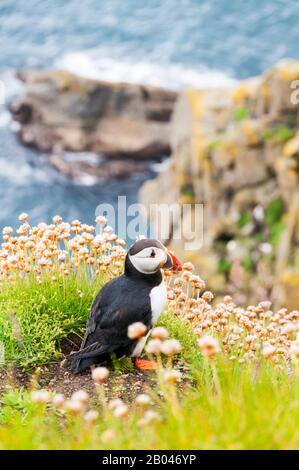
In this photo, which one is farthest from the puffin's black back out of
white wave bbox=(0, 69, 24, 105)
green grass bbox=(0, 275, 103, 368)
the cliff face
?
white wave bbox=(0, 69, 24, 105)

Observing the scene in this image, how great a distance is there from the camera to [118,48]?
39.5 meters

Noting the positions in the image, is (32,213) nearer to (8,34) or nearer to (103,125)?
(103,125)

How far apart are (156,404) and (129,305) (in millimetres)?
638

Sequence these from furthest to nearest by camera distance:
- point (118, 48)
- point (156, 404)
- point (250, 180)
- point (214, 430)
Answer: point (118, 48) → point (250, 180) → point (156, 404) → point (214, 430)

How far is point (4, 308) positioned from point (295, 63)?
1916 cm

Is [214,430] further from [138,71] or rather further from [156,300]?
[138,71]

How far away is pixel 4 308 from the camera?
5465 mm

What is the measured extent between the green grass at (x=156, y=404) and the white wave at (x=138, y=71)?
31.7 meters

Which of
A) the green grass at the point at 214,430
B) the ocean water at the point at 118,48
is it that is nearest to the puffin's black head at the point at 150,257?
the green grass at the point at 214,430

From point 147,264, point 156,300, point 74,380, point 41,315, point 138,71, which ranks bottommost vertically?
point 74,380

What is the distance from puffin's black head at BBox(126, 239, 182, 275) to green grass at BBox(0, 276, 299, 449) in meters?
0.67

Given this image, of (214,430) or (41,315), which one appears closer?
(214,430)

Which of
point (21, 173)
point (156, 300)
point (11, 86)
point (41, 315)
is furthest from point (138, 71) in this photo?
point (156, 300)

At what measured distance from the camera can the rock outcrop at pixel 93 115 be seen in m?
36.4
